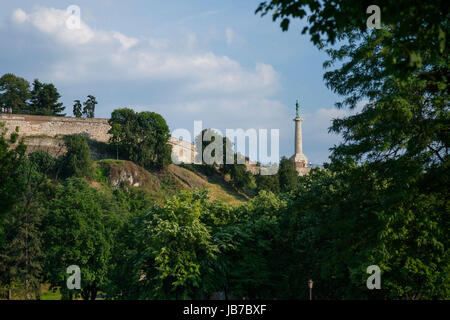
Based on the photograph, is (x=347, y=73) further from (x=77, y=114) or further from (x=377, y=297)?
(x=77, y=114)

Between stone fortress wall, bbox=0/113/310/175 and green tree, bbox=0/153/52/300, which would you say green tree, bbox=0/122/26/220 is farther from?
stone fortress wall, bbox=0/113/310/175

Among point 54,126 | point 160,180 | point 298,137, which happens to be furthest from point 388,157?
point 298,137

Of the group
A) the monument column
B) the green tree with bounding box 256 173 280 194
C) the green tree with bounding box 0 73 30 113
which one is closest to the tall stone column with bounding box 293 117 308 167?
the monument column

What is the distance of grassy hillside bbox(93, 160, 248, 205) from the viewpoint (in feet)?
226

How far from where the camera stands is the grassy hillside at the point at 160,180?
6888 cm

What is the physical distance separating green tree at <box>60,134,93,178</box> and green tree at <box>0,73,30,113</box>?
83.0 feet

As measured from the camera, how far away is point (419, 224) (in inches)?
488

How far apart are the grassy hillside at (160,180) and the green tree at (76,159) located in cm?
303

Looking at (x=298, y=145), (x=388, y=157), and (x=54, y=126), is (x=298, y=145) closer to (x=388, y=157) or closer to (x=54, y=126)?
(x=54, y=126)

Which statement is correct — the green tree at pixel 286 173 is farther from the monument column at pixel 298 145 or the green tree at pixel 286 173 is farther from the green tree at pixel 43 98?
the green tree at pixel 43 98

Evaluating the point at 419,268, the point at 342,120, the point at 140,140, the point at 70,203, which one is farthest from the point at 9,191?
the point at 140,140

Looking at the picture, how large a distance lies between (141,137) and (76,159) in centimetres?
1410

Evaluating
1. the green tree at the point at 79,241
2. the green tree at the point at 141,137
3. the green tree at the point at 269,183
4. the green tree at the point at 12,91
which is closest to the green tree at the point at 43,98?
the green tree at the point at 12,91
